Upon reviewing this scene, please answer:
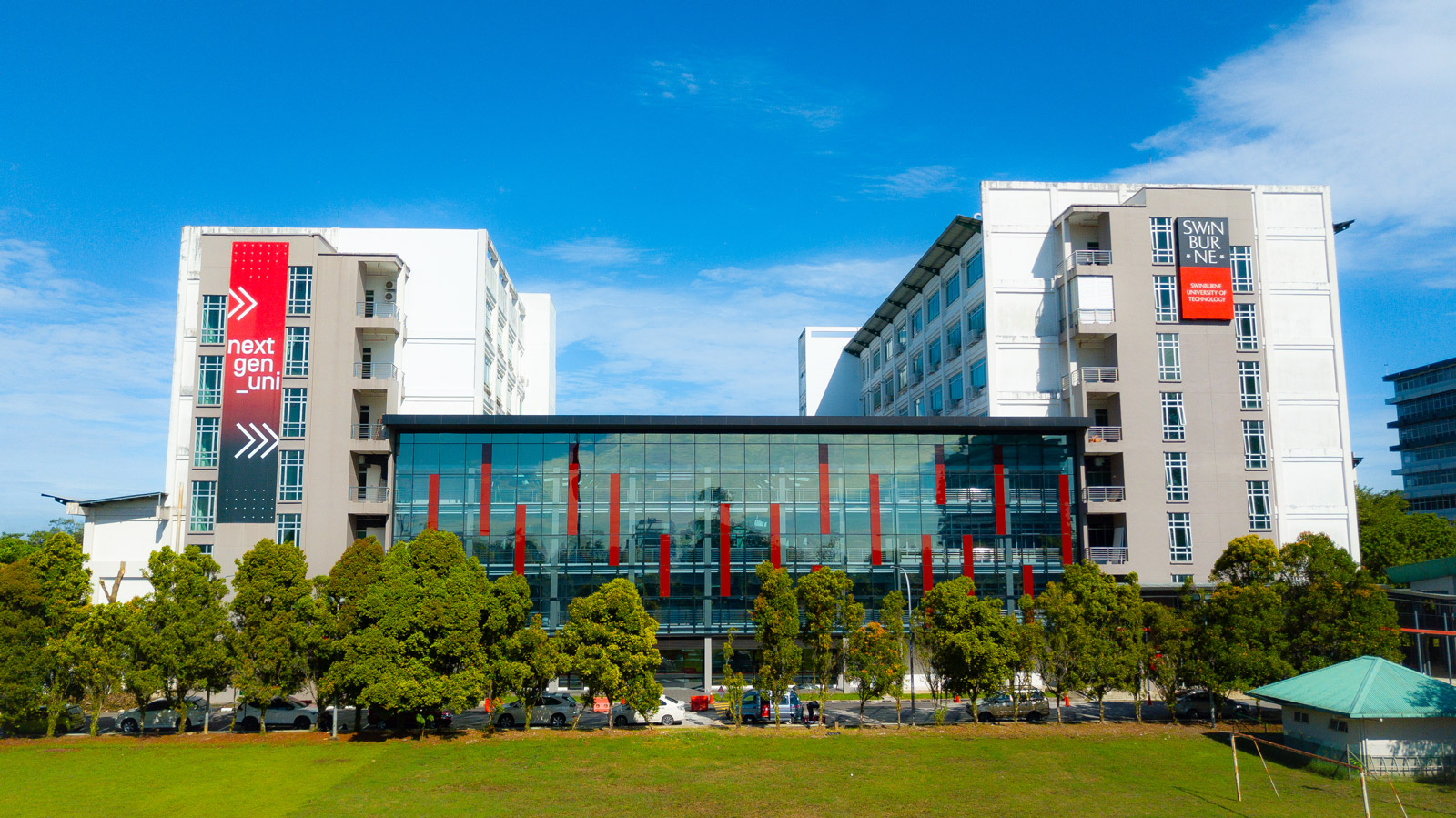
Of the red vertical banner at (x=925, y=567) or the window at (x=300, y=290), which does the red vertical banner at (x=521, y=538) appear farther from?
the red vertical banner at (x=925, y=567)

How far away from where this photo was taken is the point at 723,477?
62219 mm

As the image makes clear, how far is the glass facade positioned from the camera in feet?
199

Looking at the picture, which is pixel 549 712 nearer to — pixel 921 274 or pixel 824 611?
pixel 824 611

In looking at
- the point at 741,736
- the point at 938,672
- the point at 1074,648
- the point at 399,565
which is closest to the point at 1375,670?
the point at 1074,648

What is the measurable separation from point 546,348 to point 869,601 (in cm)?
4834

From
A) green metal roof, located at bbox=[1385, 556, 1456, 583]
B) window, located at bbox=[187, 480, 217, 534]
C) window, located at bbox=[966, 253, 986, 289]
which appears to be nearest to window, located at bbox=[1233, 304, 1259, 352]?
window, located at bbox=[966, 253, 986, 289]

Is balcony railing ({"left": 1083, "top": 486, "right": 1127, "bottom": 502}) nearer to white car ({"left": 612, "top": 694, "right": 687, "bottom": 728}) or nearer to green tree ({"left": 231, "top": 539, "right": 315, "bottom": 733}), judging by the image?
white car ({"left": 612, "top": 694, "right": 687, "bottom": 728})

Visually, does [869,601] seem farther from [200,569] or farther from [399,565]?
[200,569]

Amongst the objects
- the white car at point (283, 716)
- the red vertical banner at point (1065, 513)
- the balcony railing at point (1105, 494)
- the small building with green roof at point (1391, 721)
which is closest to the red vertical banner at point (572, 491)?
the white car at point (283, 716)

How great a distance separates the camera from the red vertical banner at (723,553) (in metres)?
61.0

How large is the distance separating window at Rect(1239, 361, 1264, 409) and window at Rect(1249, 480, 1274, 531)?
5.22 m

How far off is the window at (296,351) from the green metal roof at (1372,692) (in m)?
56.3

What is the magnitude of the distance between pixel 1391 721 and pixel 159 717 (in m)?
55.4

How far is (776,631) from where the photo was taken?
46.9 metres
